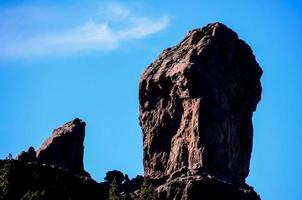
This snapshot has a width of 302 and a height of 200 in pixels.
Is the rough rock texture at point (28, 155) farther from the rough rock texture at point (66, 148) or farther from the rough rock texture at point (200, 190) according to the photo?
the rough rock texture at point (200, 190)

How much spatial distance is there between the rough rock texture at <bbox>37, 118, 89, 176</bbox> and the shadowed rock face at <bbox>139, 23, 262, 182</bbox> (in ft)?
47.0

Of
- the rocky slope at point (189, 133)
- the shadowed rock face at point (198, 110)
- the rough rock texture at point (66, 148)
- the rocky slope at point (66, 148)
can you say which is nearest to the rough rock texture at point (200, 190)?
the rocky slope at point (189, 133)

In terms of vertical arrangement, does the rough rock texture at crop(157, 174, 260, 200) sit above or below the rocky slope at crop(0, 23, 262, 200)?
below

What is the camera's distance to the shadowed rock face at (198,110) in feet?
602

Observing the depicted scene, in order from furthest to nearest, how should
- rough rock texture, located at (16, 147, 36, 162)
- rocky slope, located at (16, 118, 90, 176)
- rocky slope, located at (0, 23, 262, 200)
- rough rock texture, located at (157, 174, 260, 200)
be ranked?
rocky slope, located at (16, 118, 90, 176)
rough rock texture, located at (16, 147, 36, 162)
rocky slope, located at (0, 23, 262, 200)
rough rock texture, located at (157, 174, 260, 200)

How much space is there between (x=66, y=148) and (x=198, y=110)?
25.1m

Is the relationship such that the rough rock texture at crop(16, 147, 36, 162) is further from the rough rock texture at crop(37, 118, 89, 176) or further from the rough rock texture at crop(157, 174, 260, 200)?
the rough rock texture at crop(157, 174, 260, 200)

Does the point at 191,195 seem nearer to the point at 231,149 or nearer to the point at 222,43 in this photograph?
the point at 231,149

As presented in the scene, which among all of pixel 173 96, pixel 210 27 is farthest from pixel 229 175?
pixel 210 27

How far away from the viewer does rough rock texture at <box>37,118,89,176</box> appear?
181500 mm

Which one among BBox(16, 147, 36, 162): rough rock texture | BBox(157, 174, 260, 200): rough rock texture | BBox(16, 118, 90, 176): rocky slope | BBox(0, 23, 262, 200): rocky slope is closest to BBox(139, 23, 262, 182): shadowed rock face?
BBox(0, 23, 262, 200): rocky slope

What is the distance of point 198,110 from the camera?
18438cm

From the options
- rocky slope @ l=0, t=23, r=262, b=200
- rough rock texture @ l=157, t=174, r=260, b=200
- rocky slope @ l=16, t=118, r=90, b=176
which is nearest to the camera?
rough rock texture @ l=157, t=174, r=260, b=200

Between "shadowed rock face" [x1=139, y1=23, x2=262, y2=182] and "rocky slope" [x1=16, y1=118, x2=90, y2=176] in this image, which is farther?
"shadowed rock face" [x1=139, y1=23, x2=262, y2=182]
